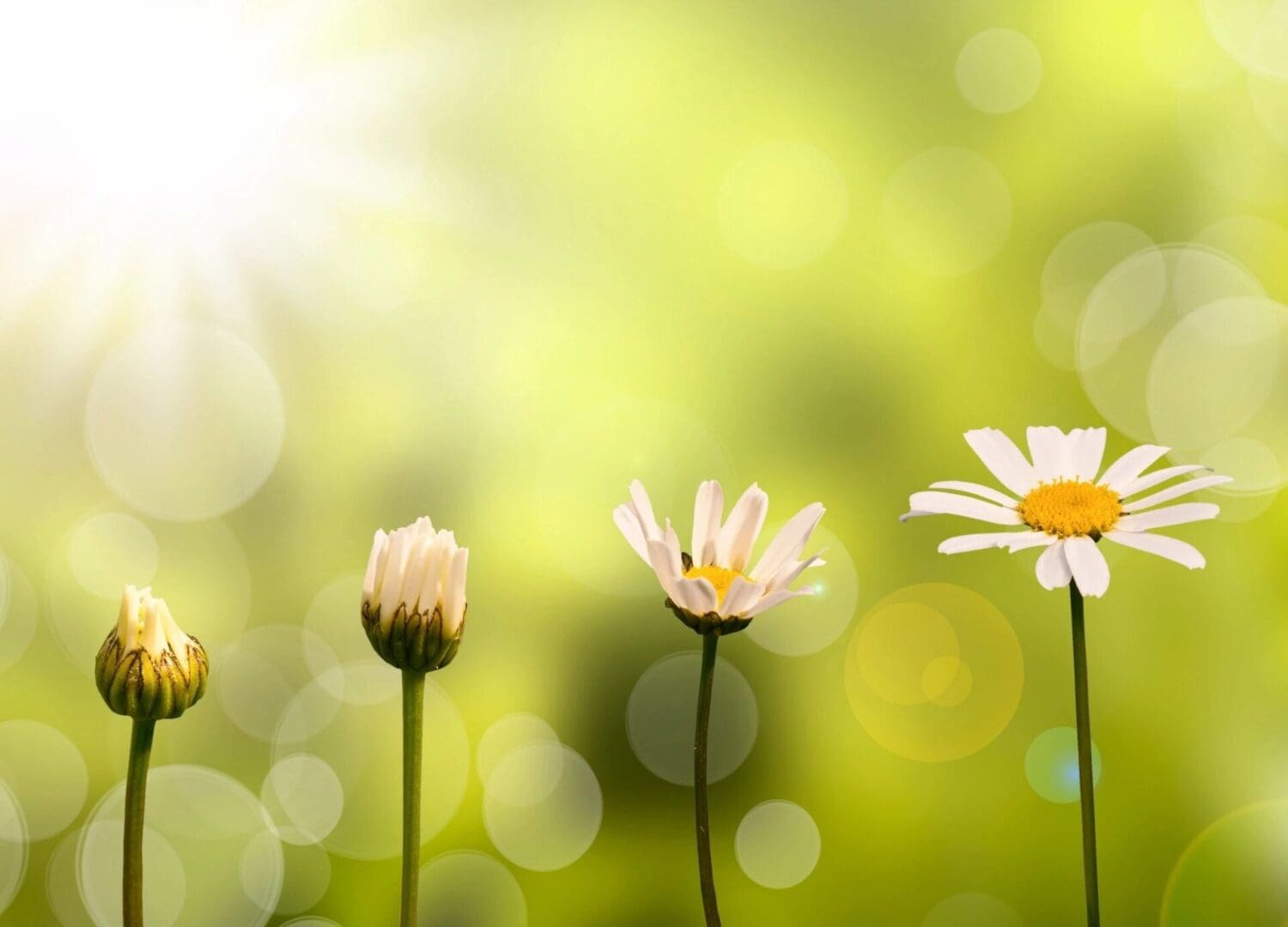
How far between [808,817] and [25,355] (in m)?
0.54

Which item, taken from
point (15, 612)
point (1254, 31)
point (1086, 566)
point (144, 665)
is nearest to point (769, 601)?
point (1086, 566)

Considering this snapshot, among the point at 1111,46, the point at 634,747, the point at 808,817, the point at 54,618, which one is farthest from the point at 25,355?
the point at 1111,46

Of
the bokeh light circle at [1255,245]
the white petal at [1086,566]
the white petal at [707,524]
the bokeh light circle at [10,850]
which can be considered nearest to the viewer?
the white petal at [1086,566]

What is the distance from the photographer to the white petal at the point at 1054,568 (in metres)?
0.42

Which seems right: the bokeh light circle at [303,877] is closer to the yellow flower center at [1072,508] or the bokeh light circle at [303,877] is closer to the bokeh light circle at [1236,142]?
the yellow flower center at [1072,508]

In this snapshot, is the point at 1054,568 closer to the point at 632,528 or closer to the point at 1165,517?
the point at 1165,517

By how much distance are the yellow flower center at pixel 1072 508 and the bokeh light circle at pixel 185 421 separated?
45 cm

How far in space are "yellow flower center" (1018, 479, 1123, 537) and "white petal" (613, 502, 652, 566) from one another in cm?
16

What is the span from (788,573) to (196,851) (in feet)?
1.35

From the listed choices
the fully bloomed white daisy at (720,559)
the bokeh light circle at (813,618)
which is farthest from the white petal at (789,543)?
the bokeh light circle at (813,618)

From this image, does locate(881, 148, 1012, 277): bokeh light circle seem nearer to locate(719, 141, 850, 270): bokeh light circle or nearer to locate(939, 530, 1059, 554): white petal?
locate(719, 141, 850, 270): bokeh light circle

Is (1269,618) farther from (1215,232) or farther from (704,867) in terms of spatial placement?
(704,867)

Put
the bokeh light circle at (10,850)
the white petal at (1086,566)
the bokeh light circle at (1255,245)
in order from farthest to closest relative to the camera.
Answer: the bokeh light circle at (1255,245) → the bokeh light circle at (10,850) → the white petal at (1086,566)

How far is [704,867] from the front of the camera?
0.46 meters
